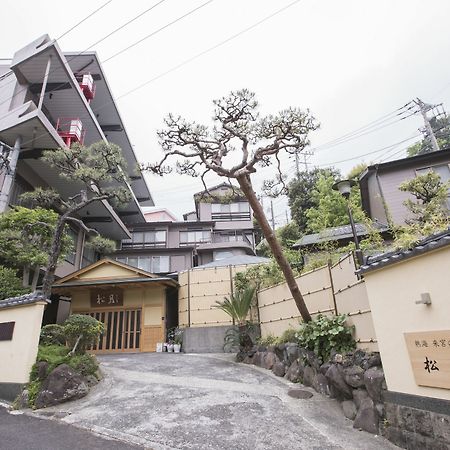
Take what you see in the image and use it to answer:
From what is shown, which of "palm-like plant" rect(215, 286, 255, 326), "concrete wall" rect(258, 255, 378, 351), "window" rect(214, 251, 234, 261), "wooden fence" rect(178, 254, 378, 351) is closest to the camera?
"concrete wall" rect(258, 255, 378, 351)

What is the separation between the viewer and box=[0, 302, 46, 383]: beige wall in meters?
7.32

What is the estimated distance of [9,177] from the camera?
1313 centimetres

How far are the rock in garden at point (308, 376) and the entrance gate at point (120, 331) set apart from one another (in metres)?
10.9

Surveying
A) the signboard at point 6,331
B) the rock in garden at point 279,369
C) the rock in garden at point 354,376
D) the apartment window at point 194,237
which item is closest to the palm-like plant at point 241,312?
the rock in garden at point 279,369

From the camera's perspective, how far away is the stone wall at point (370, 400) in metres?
3.96

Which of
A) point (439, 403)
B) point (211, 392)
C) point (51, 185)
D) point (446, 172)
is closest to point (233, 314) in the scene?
point (211, 392)

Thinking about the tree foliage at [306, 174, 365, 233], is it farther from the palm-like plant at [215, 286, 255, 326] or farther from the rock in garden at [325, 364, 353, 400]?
the rock in garden at [325, 364, 353, 400]

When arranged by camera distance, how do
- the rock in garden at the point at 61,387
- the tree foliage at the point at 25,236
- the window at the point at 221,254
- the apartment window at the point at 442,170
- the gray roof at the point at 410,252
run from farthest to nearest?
the window at the point at 221,254 → the apartment window at the point at 442,170 → the tree foliage at the point at 25,236 → the rock in garden at the point at 61,387 → the gray roof at the point at 410,252

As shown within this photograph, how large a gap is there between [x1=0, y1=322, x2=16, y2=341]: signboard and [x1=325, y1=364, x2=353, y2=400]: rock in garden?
7.64m

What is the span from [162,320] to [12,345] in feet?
30.8

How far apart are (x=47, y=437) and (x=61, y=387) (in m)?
2.18

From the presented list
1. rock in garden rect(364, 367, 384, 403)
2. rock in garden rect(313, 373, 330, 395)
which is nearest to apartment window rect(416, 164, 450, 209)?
rock in garden rect(313, 373, 330, 395)

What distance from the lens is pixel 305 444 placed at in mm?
4598

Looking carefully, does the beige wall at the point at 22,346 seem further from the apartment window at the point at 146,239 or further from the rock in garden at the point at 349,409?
the apartment window at the point at 146,239
